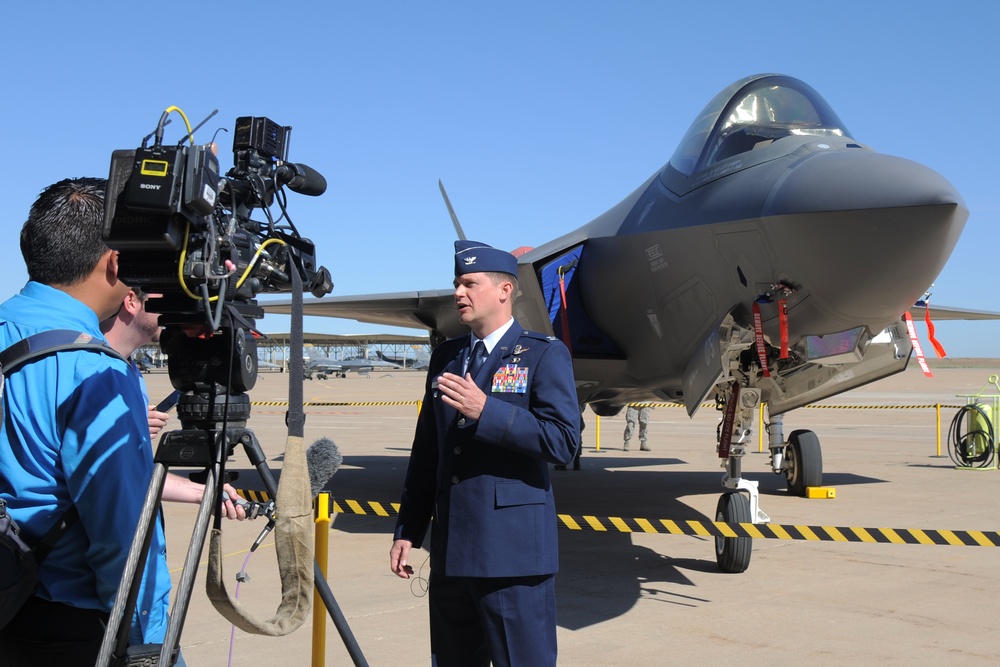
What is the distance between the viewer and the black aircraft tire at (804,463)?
34.0 ft

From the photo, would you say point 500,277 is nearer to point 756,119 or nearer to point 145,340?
point 145,340

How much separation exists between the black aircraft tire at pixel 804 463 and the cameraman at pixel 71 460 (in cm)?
933

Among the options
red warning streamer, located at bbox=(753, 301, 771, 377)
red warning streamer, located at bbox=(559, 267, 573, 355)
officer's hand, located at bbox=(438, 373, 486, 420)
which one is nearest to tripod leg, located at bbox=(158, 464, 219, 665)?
officer's hand, located at bbox=(438, 373, 486, 420)

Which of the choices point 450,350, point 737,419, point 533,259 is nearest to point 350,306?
point 533,259

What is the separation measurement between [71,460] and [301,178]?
1013 millimetres

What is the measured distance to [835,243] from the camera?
474cm

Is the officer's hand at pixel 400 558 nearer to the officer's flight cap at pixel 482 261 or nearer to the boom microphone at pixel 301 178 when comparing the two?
the officer's flight cap at pixel 482 261

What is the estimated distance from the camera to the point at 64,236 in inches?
87.3

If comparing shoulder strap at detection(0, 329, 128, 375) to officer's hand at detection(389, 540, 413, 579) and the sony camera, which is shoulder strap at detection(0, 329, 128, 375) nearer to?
the sony camera

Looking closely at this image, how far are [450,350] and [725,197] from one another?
111 inches

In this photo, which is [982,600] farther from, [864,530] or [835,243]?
[835,243]

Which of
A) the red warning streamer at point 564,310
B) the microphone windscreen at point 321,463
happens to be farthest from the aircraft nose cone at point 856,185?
the microphone windscreen at point 321,463

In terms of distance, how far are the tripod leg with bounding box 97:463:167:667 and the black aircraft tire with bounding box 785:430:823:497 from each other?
9.45m

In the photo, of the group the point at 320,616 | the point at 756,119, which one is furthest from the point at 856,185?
the point at 320,616
